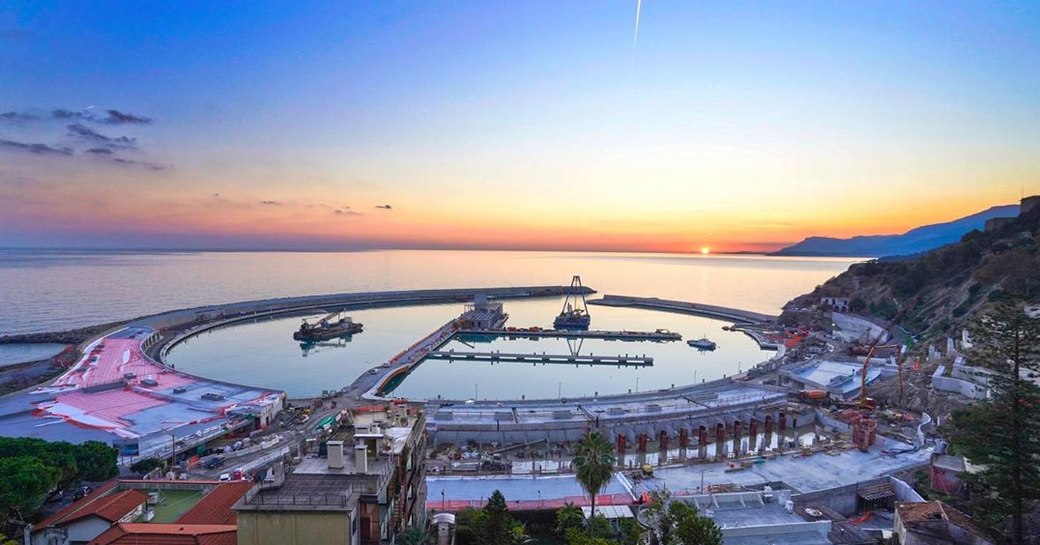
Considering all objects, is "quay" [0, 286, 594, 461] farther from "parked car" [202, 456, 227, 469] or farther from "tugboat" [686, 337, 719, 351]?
"tugboat" [686, 337, 719, 351]

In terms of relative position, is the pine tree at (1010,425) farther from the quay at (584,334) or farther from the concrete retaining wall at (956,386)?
the quay at (584,334)

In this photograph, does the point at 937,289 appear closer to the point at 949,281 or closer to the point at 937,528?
the point at 949,281

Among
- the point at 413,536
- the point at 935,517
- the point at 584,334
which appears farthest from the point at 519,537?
Result: the point at 584,334

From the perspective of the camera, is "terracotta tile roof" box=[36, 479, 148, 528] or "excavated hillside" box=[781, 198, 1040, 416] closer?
"terracotta tile roof" box=[36, 479, 148, 528]

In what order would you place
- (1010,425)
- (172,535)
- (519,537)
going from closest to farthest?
(172,535)
(519,537)
(1010,425)

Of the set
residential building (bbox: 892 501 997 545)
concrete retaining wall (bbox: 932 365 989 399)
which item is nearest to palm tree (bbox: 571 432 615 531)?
residential building (bbox: 892 501 997 545)

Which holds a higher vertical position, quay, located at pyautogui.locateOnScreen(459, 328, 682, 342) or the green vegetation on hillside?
the green vegetation on hillside

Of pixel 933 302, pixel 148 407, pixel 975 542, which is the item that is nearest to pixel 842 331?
pixel 933 302
